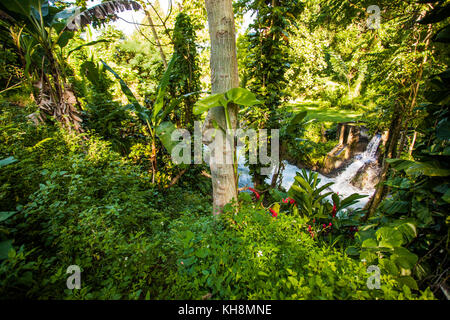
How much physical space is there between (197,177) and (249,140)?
1.74 m

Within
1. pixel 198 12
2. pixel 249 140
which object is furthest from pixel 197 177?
pixel 198 12

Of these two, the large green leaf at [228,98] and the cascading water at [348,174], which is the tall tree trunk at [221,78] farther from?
the cascading water at [348,174]

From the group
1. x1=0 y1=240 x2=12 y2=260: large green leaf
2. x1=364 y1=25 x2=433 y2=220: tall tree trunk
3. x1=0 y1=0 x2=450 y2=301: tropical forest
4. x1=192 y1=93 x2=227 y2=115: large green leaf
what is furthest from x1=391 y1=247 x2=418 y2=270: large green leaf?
x1=0 y1=240 x2=12 y2=260: large green leaf

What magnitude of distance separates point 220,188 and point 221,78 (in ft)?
4.04

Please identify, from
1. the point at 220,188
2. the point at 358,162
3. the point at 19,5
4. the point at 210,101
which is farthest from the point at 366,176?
the point at 19,5

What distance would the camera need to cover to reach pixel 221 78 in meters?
1.92

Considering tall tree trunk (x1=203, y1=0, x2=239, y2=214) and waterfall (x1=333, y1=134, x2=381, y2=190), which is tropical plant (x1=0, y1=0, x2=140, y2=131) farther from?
waterfall (x1=333, y1=134, x2=381, y2=190)

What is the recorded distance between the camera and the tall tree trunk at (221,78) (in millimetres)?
1812

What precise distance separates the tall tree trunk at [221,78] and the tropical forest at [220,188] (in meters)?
0.01

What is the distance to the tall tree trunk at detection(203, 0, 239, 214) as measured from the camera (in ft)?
5.94

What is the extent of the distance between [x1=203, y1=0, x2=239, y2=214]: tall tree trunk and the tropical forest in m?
0.01

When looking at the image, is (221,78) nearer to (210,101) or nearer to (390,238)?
(210,101)
